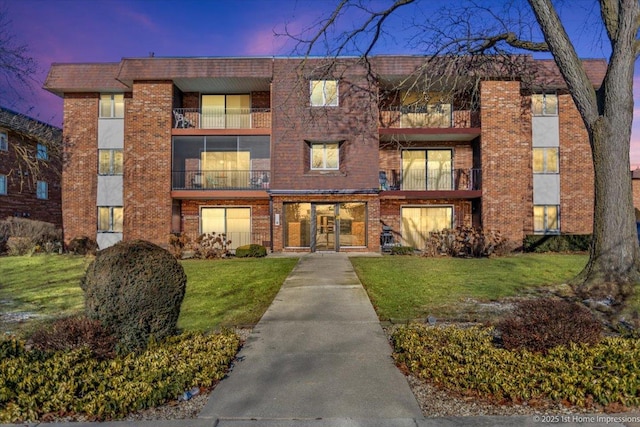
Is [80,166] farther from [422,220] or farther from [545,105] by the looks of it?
[545,105]

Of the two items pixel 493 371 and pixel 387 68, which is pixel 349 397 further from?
pixel 387 68

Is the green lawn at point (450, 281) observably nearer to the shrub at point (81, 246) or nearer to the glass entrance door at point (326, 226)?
the glass entrance door at point (326, 226)

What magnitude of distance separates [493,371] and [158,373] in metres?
3.56

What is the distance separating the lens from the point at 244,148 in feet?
69.0

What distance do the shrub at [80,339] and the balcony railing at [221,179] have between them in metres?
15.6

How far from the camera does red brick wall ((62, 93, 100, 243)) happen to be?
21266mm

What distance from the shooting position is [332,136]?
19531mm

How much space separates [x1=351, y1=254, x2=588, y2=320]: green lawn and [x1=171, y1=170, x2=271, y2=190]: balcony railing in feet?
24.4

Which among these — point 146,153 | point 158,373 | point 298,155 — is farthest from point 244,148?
point 158,373

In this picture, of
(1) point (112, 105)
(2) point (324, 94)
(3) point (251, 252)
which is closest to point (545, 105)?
(2) point (324, 94)

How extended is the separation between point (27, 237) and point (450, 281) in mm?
18879

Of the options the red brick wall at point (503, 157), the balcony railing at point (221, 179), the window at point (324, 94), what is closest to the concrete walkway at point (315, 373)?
→ the balcony railing at point (221, 179)

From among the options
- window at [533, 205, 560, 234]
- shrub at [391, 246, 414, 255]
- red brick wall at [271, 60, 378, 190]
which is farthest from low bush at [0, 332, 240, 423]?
window at [533, 205, 560, 234]

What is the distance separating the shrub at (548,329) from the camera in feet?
16.5
